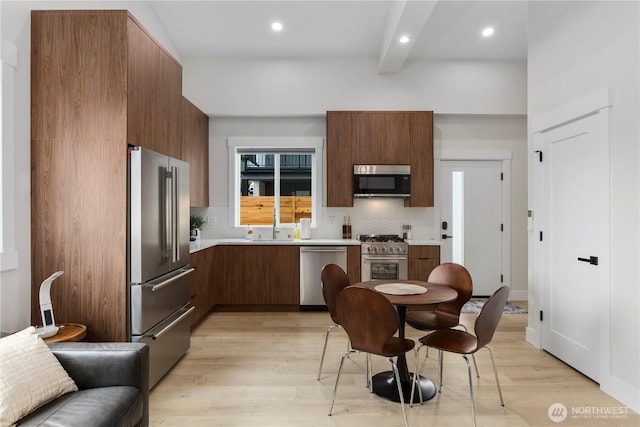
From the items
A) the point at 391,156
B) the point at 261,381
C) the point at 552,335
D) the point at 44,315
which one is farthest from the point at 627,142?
the point at 44,315

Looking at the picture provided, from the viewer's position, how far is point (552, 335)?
3.31 m

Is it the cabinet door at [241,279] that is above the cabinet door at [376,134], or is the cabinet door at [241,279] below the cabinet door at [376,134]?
below

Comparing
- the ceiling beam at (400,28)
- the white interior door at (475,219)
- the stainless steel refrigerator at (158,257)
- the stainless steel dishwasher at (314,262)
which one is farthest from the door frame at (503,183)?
the stainless steel refrigerator at (158,257)

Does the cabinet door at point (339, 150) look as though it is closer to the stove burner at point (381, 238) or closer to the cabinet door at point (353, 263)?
the stove burner at point (381, 238)

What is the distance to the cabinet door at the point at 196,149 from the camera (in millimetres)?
4441

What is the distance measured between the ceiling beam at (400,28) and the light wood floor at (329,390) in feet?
10.3

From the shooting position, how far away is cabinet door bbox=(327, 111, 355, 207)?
4.99 meters

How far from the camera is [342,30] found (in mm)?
4664

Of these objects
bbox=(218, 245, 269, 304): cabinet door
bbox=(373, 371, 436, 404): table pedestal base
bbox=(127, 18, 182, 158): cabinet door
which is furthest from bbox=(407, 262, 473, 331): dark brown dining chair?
bbox=(127, 18, 182, 158): cabinet door

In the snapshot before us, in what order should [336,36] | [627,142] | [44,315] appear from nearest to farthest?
[44,315] < [627,142] < [336,36]

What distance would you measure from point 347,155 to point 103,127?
3.14 meters

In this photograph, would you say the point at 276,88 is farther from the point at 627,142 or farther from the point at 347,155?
the point at 627,142

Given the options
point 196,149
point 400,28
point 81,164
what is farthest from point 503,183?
point 81,164
